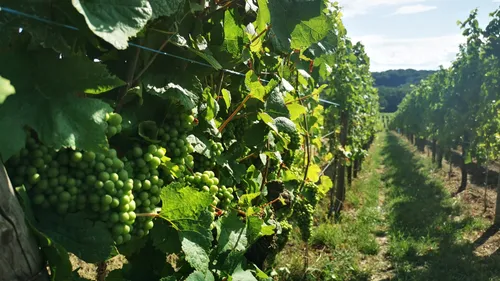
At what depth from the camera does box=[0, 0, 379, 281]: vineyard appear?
1064 mm

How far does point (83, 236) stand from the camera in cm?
125

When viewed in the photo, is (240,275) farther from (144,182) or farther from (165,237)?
A: (144,182)

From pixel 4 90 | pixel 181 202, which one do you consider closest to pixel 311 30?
pixel 181 202

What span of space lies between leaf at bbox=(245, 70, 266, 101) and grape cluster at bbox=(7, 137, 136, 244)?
1020 millimetres

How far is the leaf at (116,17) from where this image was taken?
0.99 m

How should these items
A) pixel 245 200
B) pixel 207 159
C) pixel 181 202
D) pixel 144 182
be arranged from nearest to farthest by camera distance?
1. pixel 144 182
2. pixel 181 202
3. pixel 207 159
4. pixel 245 200

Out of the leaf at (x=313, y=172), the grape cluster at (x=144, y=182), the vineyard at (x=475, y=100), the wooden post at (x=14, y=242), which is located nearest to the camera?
the wooden post at (x=14, y=242)

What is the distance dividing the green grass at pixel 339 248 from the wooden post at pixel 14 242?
3767 mm

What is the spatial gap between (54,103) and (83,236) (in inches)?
15.1

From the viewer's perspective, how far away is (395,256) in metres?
7.01

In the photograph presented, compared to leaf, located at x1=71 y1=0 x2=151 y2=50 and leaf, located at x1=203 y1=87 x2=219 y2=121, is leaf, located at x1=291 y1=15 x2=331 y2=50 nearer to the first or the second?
leaf, located at x1=203 y1=87 x2=219 y2=121

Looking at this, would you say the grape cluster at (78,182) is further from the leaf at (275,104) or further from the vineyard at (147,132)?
the leaf at (275,104)

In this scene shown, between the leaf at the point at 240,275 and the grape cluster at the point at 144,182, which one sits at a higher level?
the grape cluster at the point at 144,182

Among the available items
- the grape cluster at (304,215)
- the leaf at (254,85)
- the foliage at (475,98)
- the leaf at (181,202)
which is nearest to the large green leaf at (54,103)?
the leaf at (181,202)
